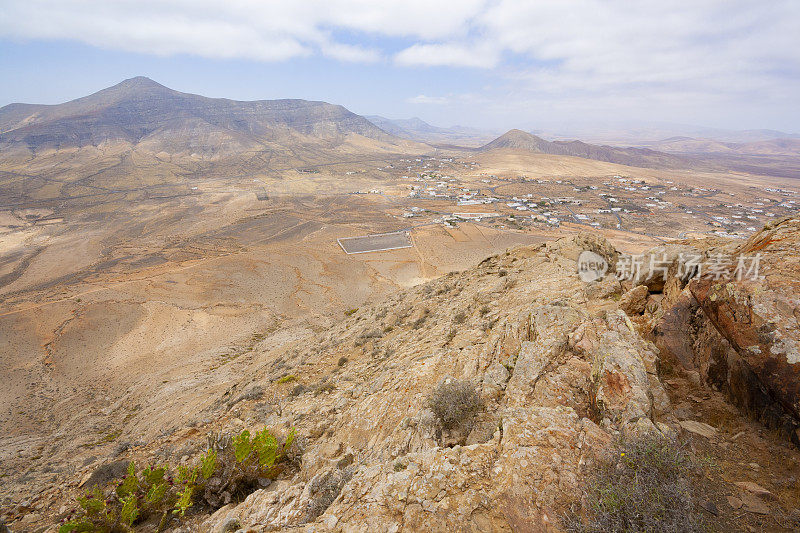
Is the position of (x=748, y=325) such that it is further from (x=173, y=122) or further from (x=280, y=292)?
(x=173, y=122)

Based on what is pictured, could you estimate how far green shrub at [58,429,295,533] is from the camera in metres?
5.51

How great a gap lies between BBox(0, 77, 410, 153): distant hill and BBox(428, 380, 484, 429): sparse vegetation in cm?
13262

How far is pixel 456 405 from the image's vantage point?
532 centimetres

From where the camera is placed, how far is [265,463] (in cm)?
593

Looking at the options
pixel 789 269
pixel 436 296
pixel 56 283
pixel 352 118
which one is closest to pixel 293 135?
pixel 352 118

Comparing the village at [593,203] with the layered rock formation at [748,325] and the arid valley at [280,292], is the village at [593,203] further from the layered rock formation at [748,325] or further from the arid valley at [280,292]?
the layered rock formation at [748,325]

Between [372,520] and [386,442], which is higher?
[372,520]

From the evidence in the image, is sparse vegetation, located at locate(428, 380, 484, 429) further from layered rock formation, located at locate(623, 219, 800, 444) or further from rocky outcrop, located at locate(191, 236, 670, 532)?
layered rock formation, located at locate(623, 219, 800, 444)

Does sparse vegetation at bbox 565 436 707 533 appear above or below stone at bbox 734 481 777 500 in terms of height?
above

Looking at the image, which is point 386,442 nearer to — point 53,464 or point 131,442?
point 131,442

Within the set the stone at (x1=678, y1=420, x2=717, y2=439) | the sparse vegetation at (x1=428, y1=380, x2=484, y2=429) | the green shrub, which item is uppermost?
the stone at (x1=678, y1=420, x2=717, y2=439)

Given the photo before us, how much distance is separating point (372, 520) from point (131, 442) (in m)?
10.7

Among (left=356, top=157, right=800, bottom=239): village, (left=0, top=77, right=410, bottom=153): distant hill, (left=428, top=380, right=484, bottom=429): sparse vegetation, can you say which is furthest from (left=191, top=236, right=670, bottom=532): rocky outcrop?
(left=0, top=77, right=410, bottom=153): distant hill

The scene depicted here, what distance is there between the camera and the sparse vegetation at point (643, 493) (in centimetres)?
284
